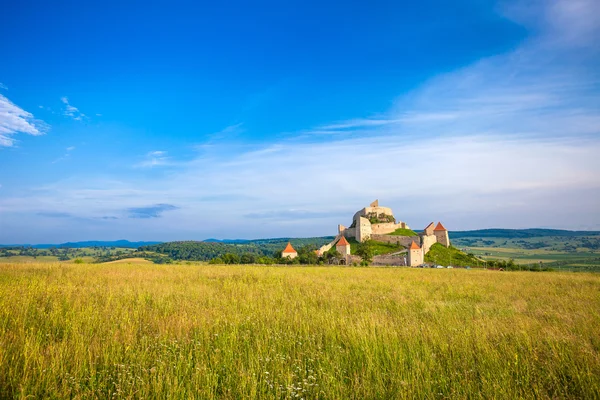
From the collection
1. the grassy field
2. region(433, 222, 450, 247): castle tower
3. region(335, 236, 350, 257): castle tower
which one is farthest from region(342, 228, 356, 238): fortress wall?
the grassy field

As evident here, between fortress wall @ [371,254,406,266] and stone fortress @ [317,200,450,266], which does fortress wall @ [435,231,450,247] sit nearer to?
stone fortress @ [317,200,450,266]

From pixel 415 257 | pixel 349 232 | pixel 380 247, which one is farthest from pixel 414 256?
pixel 349 232

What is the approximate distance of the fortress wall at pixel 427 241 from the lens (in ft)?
250

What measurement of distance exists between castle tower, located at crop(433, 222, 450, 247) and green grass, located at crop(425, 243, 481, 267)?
5.09m

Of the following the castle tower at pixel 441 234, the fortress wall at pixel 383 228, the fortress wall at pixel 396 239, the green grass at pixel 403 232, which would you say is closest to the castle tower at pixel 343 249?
the fortress wall at pixel 396 239

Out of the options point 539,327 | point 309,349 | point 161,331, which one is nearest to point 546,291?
point 539,327

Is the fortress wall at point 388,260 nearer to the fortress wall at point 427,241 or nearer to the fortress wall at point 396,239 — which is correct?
the fortress wall at point 427,241

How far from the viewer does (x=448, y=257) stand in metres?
73.1

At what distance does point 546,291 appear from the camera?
1364 centimetres

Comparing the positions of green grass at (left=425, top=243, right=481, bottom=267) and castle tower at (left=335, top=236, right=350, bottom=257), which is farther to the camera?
castle tower at (left=335, top=236, right=350, bottom=257)

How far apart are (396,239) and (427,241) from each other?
7.49 metres

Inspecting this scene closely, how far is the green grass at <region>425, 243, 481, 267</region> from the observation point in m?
69.9

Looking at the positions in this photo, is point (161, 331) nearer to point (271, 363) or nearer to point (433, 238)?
point (271, 363)

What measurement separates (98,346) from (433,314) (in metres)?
7.44
